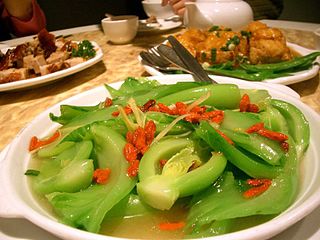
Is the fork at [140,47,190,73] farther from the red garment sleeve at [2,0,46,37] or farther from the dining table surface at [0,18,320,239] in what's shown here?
the red garment sleeve at [2,0,46,37]

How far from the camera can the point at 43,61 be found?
1766 millimetres

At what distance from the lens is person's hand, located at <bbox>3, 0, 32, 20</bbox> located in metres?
3.36

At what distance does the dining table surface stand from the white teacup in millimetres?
49

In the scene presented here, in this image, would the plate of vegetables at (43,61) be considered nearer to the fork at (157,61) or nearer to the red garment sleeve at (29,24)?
the fork at (157,61)

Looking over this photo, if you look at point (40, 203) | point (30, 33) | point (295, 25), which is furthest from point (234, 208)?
point (30, 33)

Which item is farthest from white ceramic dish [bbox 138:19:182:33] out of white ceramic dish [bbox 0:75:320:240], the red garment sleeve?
white ceramic dish [bbox 0:75:320:240]

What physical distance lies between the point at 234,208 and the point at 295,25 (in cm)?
242

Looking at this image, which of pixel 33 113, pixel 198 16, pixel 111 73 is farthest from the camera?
pixel 198 16

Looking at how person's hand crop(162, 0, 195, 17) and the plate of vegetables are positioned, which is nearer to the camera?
the plate of vegetables

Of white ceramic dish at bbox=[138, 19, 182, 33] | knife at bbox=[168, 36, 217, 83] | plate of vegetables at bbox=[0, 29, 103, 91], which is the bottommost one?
white ceramic dish at bbox=[138, 19, 182, 33]

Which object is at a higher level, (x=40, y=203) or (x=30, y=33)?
(x=40, y=203)

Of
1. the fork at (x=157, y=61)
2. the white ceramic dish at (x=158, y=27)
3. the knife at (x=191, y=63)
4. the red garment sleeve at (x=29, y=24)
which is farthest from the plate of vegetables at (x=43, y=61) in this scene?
the red garment sleeve at (x=29, y=24)

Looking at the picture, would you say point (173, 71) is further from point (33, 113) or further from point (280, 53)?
point (33, 113)

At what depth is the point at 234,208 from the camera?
0.64m
